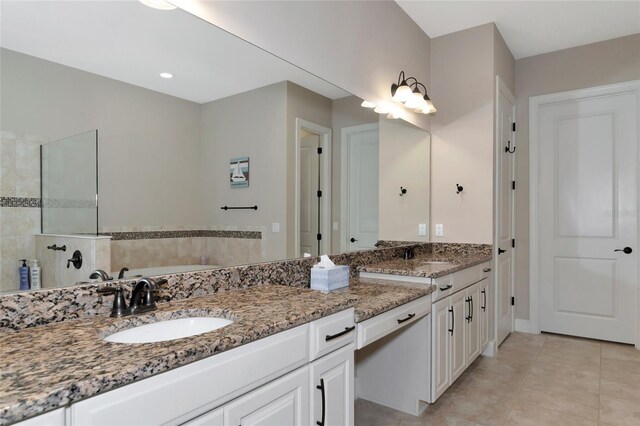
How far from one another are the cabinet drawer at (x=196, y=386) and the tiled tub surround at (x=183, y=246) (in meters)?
0.57

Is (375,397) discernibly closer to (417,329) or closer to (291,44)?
(417,329)

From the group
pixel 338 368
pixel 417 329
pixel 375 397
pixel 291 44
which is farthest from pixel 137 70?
pixel 375 397

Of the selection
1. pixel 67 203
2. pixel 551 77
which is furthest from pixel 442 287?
pixel 551 77

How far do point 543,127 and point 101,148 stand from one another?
163 inches

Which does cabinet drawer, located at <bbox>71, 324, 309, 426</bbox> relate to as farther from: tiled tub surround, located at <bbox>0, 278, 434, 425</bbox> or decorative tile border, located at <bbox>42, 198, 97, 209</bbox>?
decorative tile border, located at <bbox>42, 198, 97, 209</bbox>

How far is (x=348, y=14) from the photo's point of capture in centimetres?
242

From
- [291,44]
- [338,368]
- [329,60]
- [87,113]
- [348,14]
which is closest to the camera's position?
[87,113]

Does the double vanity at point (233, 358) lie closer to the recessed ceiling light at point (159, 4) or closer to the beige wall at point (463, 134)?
the recessed ceiling light at point (159, 4)

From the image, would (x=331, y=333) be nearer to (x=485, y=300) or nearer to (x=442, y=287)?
(x=442, y=287)

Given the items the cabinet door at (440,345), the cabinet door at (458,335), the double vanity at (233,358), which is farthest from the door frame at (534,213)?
the double vanity at (233,358)

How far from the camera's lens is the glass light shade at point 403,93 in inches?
114

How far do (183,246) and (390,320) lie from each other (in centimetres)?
Result: 103

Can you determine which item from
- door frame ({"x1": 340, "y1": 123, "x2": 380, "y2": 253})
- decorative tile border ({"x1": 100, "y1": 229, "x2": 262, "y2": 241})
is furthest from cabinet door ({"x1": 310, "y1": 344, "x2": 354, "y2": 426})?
door frame ({"x1": 340, "y1": 123, "x2": 380, "y2": 253})

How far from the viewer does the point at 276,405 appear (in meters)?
1.21
